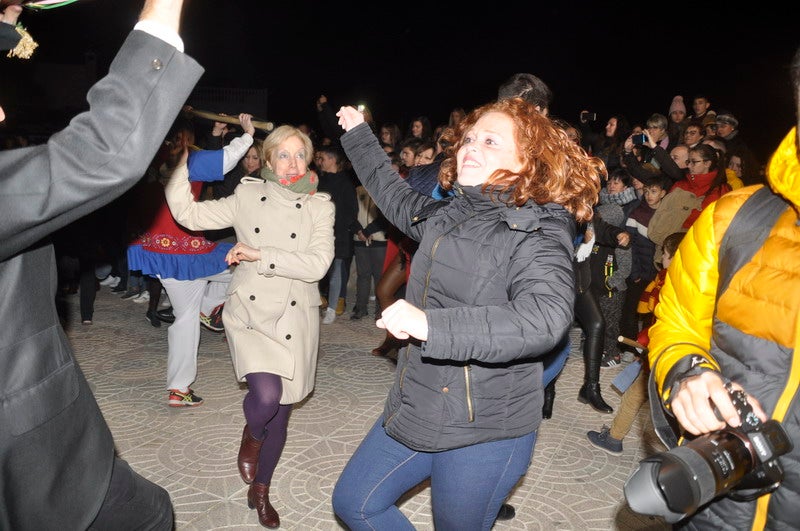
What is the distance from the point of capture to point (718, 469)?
54.1 inches

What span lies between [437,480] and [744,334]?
3.95 feet

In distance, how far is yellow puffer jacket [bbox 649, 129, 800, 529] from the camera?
1.57 meters

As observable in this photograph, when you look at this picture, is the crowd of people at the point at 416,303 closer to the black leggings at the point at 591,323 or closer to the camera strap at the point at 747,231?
the camera strap at the point at 747,231

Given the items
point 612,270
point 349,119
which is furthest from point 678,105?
point 349,119

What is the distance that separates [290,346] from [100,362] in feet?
11.3

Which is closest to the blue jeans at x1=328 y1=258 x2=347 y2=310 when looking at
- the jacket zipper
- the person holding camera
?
the jacket zipper

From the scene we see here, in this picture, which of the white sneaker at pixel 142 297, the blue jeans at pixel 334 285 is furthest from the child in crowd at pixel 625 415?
the white sneaker at pixel 142 297

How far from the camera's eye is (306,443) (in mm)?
4398

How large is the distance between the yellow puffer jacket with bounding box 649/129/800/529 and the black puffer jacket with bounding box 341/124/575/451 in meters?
0.42

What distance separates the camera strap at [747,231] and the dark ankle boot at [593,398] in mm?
3588

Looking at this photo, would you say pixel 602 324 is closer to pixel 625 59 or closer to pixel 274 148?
pixel 274 148

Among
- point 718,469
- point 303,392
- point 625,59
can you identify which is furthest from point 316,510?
point 625,59

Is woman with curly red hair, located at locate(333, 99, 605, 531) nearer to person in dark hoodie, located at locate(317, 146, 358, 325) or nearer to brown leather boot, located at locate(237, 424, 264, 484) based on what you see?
brown leather boot, located at locate(237, 424, 264, 484)

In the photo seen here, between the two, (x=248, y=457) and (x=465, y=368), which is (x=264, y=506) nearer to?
(x=248, y=457)
